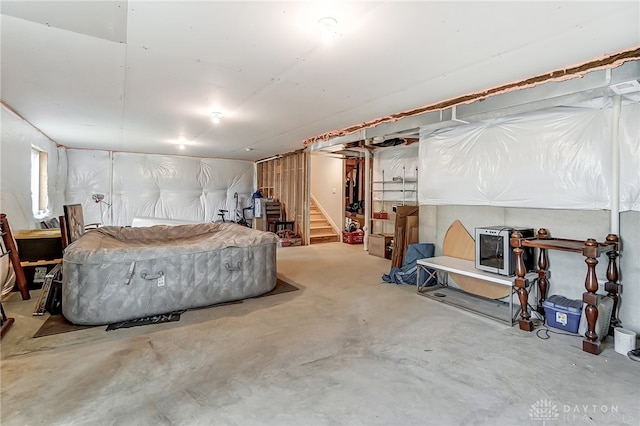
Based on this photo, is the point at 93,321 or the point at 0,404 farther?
the point at 93,321

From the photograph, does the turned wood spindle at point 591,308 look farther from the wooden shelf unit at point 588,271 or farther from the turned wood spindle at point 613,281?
the turned wood spindle at point 613,281

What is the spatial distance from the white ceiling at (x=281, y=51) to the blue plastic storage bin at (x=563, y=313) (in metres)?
2.20

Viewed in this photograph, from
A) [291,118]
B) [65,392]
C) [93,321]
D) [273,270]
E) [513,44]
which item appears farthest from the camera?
[291,118]

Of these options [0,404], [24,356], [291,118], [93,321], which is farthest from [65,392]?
[291,118]

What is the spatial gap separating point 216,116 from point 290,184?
4.10m

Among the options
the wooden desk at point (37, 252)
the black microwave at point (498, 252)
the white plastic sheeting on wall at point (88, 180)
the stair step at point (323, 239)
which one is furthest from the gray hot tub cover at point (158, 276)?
the white plastic sheeting on wall at point (88, 180)

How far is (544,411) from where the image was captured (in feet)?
6.10

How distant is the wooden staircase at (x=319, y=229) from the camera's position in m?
8.37

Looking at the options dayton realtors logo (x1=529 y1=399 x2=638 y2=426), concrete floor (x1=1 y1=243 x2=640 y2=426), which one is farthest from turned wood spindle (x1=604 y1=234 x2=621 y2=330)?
dayton realtors logo (x1=529 y1=399 x2=638 y2=426)

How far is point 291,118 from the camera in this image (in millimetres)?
4590

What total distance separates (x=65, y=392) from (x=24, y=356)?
0.81m

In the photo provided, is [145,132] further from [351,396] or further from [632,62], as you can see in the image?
[632,62]

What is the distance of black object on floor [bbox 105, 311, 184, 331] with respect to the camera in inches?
118

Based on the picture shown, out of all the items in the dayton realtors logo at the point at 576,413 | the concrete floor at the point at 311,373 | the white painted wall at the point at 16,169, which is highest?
the white painted wall at the point at 16,169
